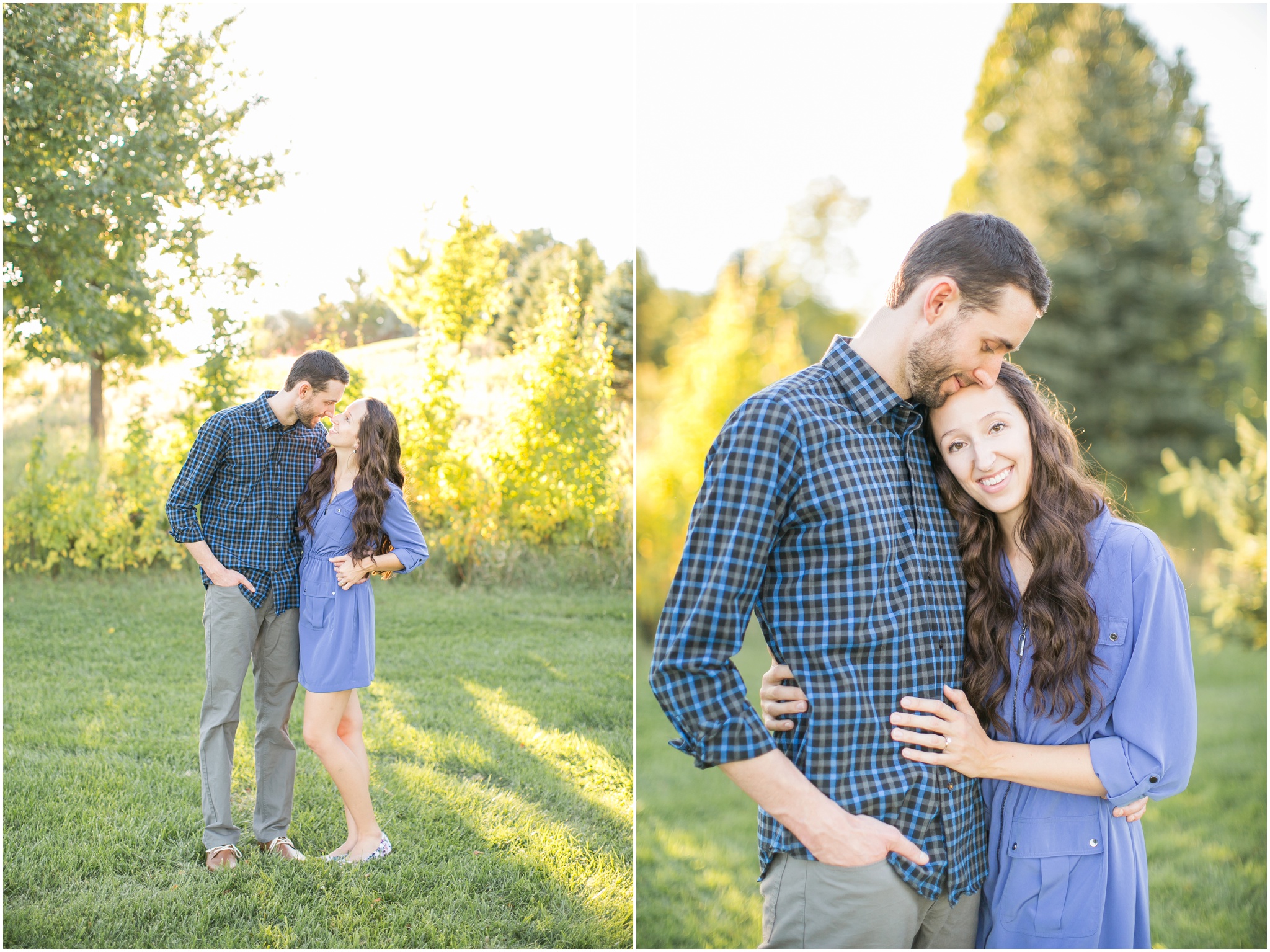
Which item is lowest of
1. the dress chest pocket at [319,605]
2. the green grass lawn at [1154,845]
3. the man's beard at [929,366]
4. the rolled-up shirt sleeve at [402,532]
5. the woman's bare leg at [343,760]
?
the green grass lawn at [1154,845]

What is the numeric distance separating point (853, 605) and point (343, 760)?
209 cm

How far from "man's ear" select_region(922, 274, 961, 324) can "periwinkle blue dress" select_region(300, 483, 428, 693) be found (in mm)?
1798

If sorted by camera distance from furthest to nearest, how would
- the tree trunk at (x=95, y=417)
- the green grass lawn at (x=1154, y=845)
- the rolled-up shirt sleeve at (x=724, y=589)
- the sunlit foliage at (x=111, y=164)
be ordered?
the tree trunk at (x=95, y=417), the sunlit foliage at (x=111, y=164), the green grass lawn at (x=1154, y=845), the rolled-up shirt sleeve at (x=724, y=589)

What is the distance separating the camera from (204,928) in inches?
106

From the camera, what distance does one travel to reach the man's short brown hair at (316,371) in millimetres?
2881

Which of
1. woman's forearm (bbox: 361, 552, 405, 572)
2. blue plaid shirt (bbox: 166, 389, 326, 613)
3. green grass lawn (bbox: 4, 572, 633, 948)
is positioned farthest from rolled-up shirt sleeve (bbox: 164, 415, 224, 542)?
green grass lawn (bbox: 4, 572, 633, 948)

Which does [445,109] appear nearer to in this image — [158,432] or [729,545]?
[158,432]

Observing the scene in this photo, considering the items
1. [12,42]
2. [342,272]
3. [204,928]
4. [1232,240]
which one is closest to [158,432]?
[342,272]

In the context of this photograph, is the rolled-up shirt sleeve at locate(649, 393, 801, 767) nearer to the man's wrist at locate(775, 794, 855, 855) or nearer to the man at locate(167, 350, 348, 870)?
the man's wrist at locate(775, 794, 855, 855)

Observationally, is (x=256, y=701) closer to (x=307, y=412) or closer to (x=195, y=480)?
(x=195, y=480)

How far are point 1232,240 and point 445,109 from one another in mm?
9744

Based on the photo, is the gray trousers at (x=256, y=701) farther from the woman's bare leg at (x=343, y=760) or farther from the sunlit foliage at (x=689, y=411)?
the sunlit foliage at (x=689, y=411)

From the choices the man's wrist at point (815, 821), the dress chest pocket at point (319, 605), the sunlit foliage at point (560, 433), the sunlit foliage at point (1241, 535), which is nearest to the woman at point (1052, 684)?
the man's wrist at point (815, 821)

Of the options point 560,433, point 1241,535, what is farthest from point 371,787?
point 1241,535
